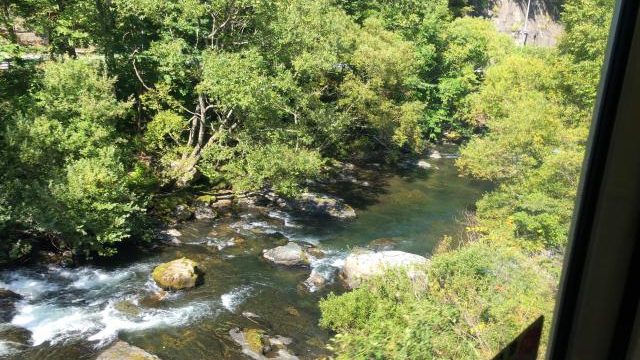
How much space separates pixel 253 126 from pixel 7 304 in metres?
4.57

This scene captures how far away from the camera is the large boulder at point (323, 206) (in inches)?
386

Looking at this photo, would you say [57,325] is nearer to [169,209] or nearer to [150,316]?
[150,316]

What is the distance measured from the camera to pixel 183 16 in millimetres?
8594

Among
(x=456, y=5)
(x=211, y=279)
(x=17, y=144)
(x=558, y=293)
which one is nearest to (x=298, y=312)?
(x=211, y=279)

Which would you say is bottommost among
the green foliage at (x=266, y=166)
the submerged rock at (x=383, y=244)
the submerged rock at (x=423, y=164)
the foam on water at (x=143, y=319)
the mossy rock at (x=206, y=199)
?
the foam on water at (x=143, y=319)

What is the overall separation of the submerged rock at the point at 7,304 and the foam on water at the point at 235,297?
2.38m

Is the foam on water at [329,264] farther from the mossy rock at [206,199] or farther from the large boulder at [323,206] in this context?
the mossy rock at [206,199]

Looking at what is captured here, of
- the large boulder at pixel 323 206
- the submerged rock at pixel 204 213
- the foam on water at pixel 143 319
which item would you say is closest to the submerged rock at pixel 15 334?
the foam on water at pixel 143 319

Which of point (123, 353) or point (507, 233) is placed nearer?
point (123, 353)

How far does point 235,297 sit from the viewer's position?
684 centimetres

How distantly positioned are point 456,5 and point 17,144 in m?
13.9

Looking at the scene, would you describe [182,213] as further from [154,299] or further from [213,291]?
[154,299]

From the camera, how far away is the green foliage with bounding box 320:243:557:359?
8.14ft

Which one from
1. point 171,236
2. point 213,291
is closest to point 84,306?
point 213,291
